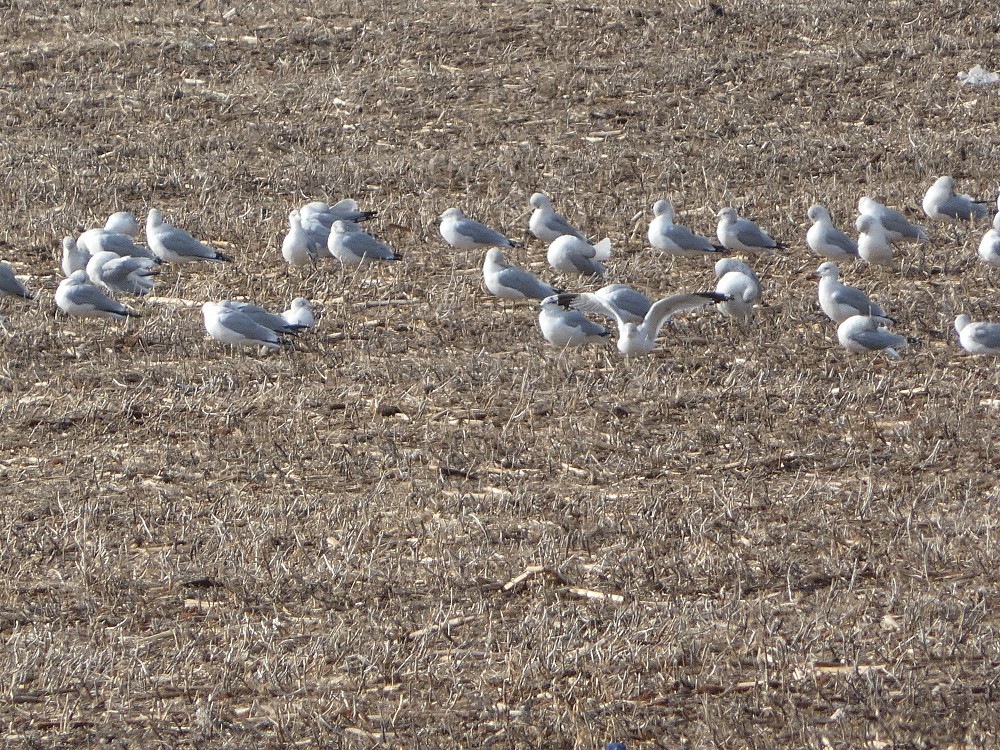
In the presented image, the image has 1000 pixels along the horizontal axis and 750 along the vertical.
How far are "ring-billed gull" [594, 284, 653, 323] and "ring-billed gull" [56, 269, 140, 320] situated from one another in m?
2.87

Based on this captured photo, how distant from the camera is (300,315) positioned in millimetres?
9008

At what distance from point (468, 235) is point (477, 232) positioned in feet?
0.21

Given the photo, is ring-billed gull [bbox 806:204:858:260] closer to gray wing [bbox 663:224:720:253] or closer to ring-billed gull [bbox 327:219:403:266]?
gray wing [bbox 663:224:720:253]

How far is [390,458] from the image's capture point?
23.6 feet

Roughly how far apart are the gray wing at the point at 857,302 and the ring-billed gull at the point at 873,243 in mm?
1308

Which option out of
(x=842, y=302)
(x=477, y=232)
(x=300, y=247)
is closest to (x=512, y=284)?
(x=477, y=232)

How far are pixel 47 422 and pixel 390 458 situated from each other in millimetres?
1860

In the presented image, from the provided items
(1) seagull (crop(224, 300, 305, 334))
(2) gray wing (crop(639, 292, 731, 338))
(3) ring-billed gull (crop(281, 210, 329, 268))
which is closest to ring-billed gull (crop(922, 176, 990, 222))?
(2) gray wing (crop(639, 292, 731, 338))

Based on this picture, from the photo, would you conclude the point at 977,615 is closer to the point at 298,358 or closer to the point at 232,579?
the point at 232,579

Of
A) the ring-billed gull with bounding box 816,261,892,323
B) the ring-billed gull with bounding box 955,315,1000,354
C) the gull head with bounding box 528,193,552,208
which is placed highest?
the ring-billed gull with bounding box 955,315,1000,354

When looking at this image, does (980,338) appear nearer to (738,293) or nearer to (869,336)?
(869,336)

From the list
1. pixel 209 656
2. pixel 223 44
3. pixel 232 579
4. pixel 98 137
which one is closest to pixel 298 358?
pixel 232 579

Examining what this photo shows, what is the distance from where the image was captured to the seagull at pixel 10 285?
32.4 ft

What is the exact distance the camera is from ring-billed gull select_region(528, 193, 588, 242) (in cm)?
1085
